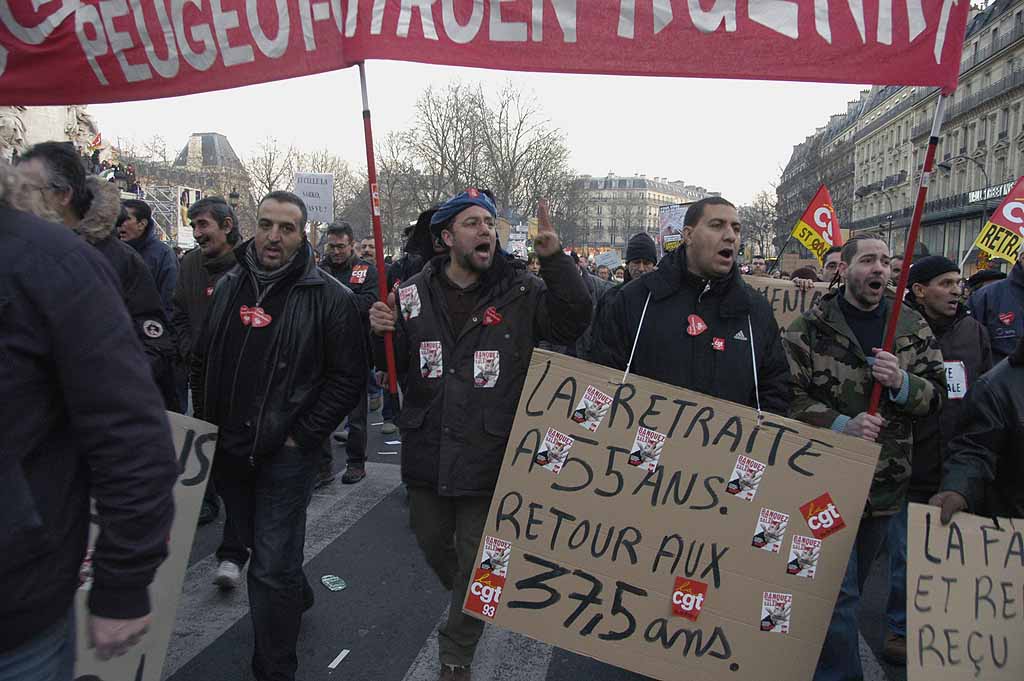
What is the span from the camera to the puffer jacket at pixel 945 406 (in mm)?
3867

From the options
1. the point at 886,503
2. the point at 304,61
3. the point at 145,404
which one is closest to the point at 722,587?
the point at 886,503

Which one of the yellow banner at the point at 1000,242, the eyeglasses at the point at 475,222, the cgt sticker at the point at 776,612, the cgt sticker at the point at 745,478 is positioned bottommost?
the cgt sticker at the point at 776,612

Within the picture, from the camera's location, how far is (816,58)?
2621 millimetres

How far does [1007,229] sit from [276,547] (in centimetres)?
855

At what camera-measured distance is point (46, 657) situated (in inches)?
64.2

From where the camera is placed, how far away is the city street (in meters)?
3.60

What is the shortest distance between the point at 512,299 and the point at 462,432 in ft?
1.99

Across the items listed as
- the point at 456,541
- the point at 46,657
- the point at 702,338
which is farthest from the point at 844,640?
the point at 46,657

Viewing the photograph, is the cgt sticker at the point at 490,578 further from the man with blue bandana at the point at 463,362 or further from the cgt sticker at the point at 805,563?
the cgt sticker at the point at 805,563

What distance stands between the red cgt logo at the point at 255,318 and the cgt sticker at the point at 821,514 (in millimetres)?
2247

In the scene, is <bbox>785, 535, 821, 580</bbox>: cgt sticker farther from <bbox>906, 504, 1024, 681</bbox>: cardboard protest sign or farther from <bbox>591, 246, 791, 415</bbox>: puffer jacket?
<bbox>591, 246, 791, 415</bbox>: puffer jacket

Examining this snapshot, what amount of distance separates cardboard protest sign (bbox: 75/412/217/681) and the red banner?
137cm

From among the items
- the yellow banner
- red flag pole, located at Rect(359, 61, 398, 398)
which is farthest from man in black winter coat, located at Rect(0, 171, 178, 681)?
the yellow banner

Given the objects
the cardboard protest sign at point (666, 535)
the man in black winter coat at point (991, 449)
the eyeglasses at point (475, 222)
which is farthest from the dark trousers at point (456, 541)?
the man in black winter coat at point (991, 449)
